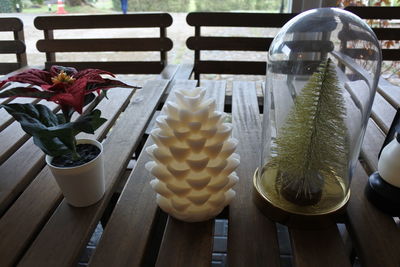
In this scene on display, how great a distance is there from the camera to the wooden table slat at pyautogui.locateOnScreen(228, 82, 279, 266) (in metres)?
0.57

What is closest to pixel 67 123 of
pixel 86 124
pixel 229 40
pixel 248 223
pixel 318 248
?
pixel 86 124

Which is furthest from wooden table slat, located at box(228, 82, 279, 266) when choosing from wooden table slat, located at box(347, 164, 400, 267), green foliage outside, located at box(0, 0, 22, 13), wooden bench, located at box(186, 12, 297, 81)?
green foliage outside, located at box(0, 0, 22, 13)

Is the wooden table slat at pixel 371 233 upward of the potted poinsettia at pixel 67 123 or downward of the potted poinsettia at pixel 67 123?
downward

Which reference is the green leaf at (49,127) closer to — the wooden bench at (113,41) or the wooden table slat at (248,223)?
the wooden table slat at (248,223)

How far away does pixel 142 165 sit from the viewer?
810 millimetres

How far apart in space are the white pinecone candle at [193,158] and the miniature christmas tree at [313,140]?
11 centimetres

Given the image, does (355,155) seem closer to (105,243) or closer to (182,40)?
(105,243)

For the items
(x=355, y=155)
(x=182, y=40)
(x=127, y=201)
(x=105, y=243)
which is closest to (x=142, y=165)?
(x=127, y=201)

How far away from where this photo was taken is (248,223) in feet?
2.10

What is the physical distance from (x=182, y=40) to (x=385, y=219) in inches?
66.0

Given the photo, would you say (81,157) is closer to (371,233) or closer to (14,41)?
(371,233)

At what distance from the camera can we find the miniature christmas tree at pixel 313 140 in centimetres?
60

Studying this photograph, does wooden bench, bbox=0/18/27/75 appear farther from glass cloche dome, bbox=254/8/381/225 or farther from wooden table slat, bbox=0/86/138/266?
glass cloche dome, bbox=254/8/381/225

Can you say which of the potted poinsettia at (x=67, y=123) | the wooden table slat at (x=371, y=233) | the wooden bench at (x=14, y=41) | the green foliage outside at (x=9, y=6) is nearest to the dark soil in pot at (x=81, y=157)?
the potted poinsettia at (x=67, y=123)
